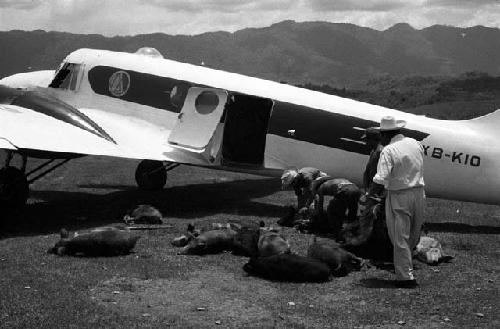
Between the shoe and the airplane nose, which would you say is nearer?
the shoe

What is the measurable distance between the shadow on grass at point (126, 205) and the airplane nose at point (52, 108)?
2.03m

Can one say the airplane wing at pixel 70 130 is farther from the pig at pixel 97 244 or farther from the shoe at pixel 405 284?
the shoe at pixel 405 284

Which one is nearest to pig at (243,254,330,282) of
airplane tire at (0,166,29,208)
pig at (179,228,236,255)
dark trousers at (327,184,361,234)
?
pig at (179,228,236,255)

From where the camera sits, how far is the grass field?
7.85 metres

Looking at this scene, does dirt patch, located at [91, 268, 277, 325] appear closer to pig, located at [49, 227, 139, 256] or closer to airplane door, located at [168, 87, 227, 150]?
pig, located at [49, 227, 139, 256]

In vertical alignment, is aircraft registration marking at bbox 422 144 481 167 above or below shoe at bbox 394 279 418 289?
above

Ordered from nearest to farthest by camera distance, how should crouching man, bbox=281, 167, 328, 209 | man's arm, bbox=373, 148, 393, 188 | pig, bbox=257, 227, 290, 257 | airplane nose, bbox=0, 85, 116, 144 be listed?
1. man's arm, bbox=373, 148, 393, 188
2. pig, bbox=257, 227, 290, 257
3. crouching man, bbox=281, 167, 328, 209
4. airplane nose, bbox=0, 85, 116, 144

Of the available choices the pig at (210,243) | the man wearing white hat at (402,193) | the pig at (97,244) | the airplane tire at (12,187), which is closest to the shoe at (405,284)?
the man wearing white hat at (402,193)

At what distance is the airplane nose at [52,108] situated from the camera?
52.0 feet

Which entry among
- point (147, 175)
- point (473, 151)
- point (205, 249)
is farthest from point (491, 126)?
point (147, 175)

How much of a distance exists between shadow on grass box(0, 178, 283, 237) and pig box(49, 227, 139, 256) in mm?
2564

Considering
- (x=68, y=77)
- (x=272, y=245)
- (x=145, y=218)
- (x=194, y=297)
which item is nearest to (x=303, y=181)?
(x=272, y=245)

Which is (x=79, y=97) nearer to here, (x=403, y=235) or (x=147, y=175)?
(x=147, y=175)

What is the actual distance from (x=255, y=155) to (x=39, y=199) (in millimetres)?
6177
